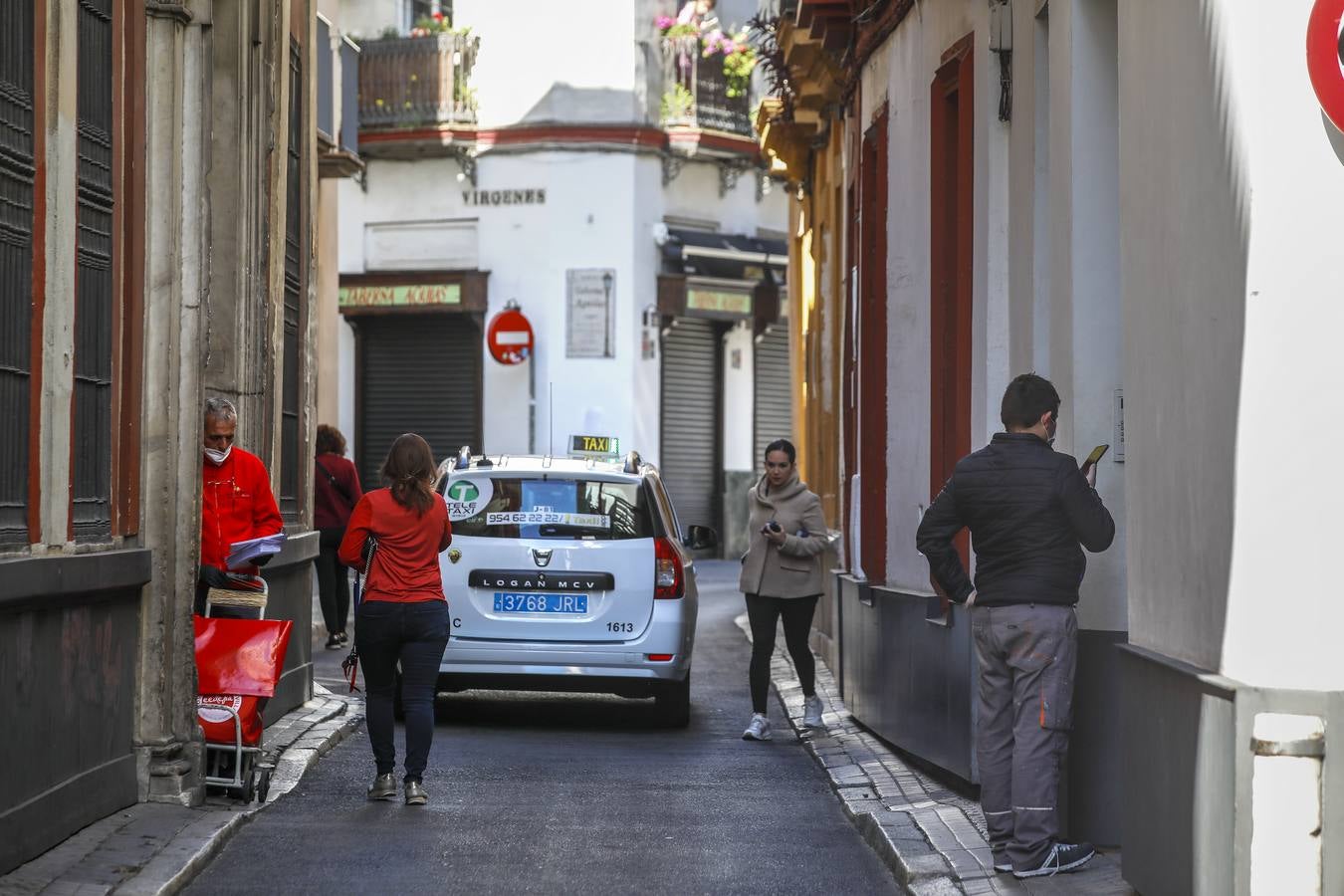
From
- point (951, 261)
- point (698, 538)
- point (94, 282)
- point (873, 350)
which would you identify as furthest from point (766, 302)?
point (94, 282)

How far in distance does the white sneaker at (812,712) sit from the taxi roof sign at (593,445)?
257cm

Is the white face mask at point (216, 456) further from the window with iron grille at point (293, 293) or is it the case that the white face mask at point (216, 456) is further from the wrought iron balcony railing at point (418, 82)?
the wrought iron balcony railing at point (418, 82)

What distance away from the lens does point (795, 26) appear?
17453 mm

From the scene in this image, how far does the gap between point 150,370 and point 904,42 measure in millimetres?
5603

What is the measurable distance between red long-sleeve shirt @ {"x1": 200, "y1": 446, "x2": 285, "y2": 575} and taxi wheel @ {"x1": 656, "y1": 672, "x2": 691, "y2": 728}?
12.1 ft

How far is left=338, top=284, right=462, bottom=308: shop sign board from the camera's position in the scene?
33.8 metres

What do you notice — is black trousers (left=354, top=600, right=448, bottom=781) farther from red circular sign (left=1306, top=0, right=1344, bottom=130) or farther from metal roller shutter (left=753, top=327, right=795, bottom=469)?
metal roller shutter (left=753, top=327, right=795, bottom=469)

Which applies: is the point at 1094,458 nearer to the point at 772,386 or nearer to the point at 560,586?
the point at 560,586

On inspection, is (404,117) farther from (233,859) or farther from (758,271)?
(233,859)

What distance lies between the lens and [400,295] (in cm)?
3400

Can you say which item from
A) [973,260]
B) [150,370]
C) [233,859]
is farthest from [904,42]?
[233,859]

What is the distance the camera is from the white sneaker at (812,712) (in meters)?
13.4

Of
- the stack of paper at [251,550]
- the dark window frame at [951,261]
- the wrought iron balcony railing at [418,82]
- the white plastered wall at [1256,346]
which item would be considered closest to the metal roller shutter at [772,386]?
the wrought iron balcony railing at [418,82]

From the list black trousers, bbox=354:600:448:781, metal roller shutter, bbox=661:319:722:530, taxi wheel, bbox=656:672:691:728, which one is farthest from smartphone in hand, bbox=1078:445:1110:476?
metal roller shutter, bbox=661:319:722:530
